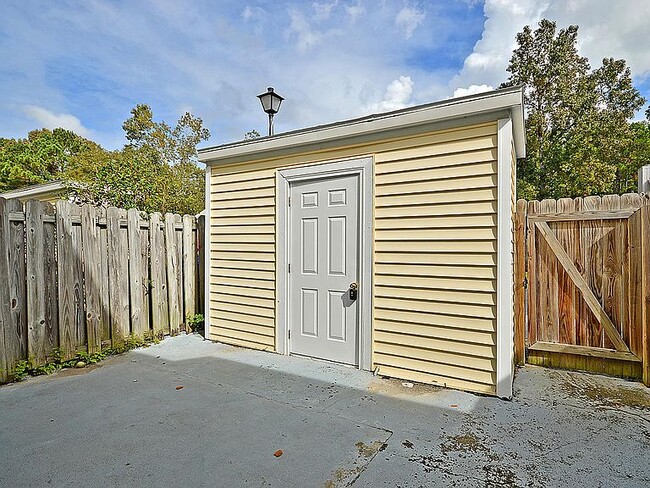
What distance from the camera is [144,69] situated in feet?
25.2

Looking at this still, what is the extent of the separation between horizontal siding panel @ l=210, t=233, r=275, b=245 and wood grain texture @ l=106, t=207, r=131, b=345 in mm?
1046

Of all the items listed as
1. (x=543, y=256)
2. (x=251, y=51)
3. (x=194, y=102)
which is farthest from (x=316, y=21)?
(x=194, y=102)

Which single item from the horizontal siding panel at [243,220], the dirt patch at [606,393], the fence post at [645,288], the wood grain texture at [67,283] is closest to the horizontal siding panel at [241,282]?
the horizontal siding panel at [243,220]

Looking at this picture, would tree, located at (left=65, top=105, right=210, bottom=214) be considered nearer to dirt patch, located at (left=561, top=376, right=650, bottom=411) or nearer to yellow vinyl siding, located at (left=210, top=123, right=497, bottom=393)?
yellow vinyl siding, located at (left=210, top=123, right=497, bottom=393)

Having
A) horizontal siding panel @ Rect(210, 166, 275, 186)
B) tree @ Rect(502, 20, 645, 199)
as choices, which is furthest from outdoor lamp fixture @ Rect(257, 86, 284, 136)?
tree @ Rect(502, 20, 645, 199)

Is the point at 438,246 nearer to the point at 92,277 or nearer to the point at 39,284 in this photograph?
the point at 92,277

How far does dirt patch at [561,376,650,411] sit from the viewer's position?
285 cm

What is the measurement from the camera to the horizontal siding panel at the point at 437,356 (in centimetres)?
302

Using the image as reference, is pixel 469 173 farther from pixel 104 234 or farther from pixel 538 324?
pixel 104 234

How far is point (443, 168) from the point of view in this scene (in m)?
3.20

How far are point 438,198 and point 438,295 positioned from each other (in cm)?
87

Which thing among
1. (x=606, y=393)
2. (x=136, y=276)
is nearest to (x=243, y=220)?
(x=136, y=276)

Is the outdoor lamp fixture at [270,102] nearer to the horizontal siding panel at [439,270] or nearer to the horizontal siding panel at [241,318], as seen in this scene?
the horizontal siding panel at [241,318]

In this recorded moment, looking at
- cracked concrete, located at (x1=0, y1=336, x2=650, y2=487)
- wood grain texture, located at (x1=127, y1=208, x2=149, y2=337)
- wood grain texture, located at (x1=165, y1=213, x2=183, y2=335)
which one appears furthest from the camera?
wood grain texture, located at (x1=165, y1=213, x2=183, y2=335)
